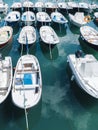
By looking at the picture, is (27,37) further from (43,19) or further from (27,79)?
(27,79)

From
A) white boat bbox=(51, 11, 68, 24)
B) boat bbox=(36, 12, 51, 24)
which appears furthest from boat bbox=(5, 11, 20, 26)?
white boat bbox=(51, 11, 68, 24)

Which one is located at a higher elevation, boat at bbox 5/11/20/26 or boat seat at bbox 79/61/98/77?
boat at bbox 5/11/20/26

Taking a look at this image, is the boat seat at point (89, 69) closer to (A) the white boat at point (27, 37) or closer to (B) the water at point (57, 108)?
(B) the water at point (57, 108)

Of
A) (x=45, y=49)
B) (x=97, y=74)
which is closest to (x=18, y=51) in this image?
(x=45, y=49)

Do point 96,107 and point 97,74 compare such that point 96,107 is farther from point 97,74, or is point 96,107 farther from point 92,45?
point 92,45

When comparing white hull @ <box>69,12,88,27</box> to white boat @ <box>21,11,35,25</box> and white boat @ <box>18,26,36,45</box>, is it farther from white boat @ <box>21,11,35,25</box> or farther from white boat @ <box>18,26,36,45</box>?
white boat @ <box>18,26,36,45</box>

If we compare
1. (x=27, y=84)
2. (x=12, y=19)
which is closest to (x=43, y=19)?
(x=12, y=19)

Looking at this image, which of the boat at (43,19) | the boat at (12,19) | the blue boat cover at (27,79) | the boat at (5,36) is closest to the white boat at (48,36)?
the boat at (43,19)

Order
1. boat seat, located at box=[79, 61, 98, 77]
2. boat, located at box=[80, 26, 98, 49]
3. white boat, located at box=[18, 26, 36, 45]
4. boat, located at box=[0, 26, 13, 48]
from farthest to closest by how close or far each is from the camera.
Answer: boat, located at box=[80, 26, 98, 49], white boat, located at box=[18, 26, 36, 45], boat, located at box=[0, 26, 13, 48], boat seat, located at box=[79, 61, 98, 77]
